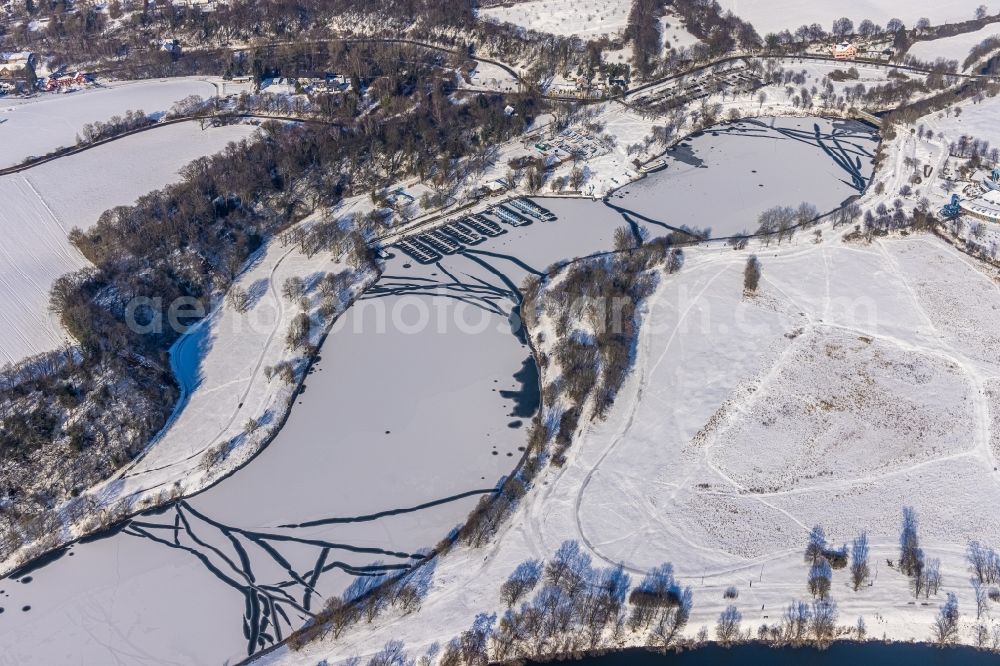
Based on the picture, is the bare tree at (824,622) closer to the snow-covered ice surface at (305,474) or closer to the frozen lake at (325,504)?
the frozen lake at (325,504)

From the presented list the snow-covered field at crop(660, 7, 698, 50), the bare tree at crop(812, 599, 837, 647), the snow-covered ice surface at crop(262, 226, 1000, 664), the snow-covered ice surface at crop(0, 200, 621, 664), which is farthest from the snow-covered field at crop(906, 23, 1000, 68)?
the bare tree at crop(812, 599, 837, 647)

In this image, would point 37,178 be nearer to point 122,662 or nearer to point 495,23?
point 122,662

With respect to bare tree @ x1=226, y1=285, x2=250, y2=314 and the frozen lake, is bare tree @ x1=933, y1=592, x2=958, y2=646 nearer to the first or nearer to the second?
the frozen lake

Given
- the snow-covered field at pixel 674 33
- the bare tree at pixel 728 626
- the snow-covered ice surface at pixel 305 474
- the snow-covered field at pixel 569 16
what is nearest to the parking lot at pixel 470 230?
the snow-covered ice surface at pixel 305 474

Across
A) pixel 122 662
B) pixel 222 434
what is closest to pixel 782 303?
pixel 222 434

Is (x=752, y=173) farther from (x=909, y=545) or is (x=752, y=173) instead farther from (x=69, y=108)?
(x=69, y=108)

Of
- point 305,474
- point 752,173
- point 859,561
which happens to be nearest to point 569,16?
point 752,173
